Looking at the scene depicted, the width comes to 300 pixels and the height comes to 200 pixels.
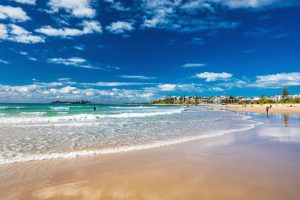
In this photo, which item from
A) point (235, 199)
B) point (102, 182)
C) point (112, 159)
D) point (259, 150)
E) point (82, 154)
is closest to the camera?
point (235, 199)

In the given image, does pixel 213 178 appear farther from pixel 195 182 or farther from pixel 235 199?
pixel 235 199

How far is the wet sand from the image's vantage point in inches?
180

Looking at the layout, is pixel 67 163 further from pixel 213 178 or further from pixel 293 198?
pixel 293 198

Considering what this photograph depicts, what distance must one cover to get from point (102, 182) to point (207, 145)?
19.6 ft

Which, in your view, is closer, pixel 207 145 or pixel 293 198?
pixel 293 198

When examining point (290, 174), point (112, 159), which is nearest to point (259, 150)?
point (290, 174)

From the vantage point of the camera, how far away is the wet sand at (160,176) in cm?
458

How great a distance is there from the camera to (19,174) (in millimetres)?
5910

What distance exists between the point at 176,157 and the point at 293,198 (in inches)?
156

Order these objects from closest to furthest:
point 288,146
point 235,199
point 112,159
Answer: point 235,199 < point 112,159 < point 288,146

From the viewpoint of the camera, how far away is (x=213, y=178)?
18.3ft

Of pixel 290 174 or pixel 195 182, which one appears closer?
pixel 195 182

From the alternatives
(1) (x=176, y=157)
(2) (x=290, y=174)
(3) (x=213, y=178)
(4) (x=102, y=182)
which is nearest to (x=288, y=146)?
(2) (x=290, y=174)

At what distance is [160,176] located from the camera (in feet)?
18.8
